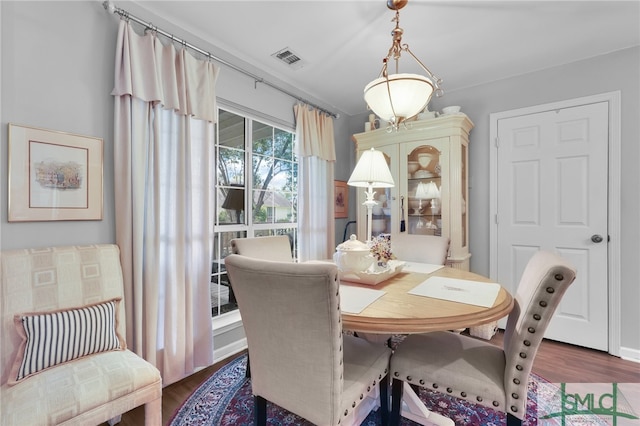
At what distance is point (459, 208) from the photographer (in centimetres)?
279

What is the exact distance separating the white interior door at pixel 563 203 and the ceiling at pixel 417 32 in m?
0.57

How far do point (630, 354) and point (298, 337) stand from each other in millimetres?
2917

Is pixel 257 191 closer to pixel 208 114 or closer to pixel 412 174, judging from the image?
pixel 208 114

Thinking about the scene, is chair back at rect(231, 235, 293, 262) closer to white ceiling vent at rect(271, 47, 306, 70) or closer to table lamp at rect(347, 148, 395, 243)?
table lamp at rect(347, 148, 395, 243)

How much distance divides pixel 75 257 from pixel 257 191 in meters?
1.46

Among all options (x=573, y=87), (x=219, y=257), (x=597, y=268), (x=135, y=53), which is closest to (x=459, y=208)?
(x=597, y=268)

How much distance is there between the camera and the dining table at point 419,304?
42.6 inches

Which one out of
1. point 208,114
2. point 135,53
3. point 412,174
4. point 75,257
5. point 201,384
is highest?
point 135,53

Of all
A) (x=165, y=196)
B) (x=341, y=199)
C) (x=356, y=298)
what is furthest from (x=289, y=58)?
(x=356, y=298)

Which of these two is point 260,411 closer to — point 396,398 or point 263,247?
point 396,398

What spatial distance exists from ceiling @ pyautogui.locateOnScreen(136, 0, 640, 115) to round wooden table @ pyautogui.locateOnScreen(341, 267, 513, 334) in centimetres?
175

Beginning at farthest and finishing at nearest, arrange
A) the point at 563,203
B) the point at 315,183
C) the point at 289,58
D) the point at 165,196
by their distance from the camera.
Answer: the point at 315,183, the point at 563,203, the point at 289,58, the point at 165,196
